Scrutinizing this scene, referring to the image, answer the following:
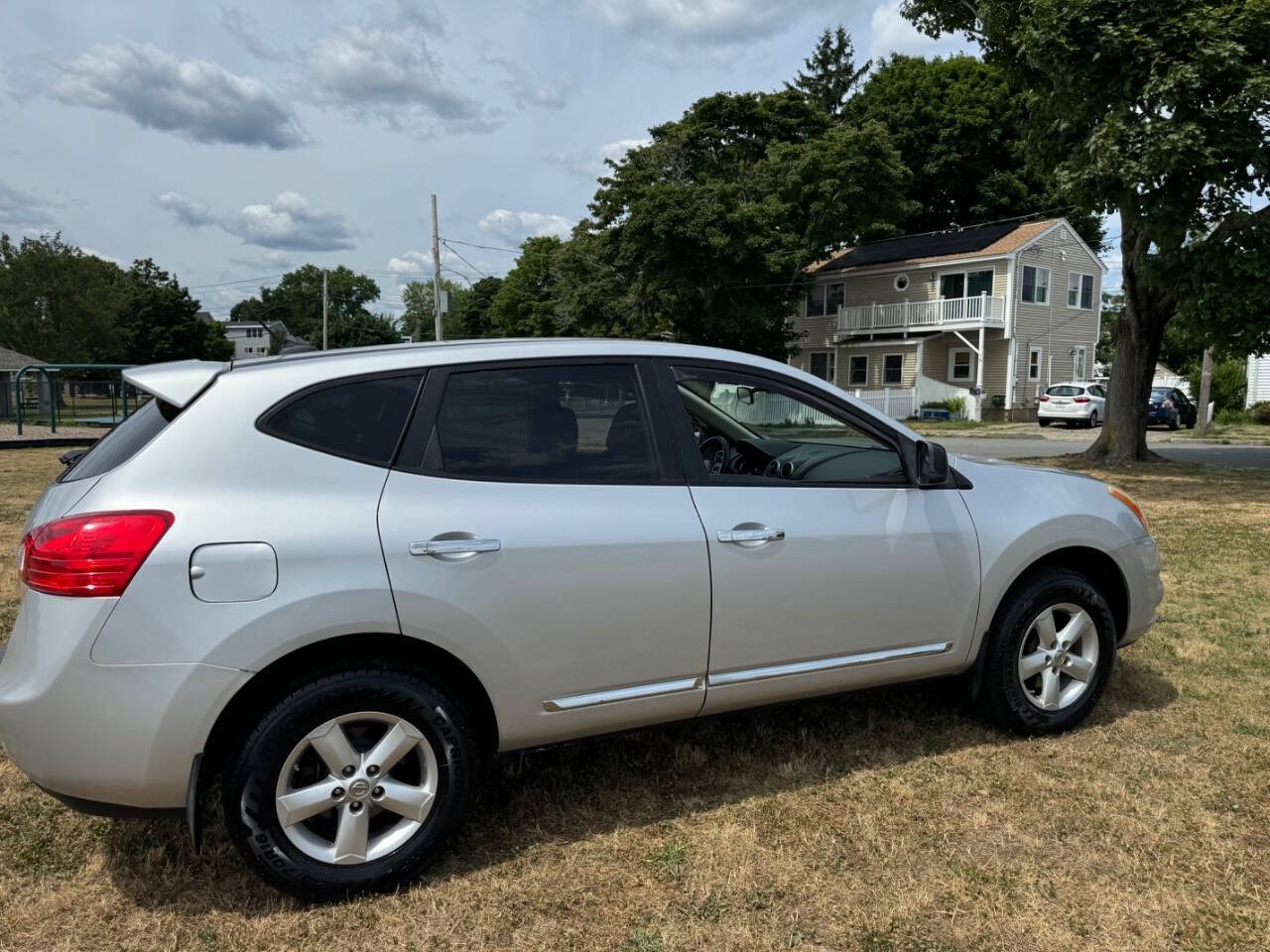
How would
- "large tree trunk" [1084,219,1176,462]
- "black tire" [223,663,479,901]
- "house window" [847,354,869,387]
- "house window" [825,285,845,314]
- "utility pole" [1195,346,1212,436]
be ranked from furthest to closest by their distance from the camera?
"house window" [825,285,845,314]
"house window" [847,354,869,387]
"utility pole" [1195,346,1212,436]
"large tree trunk" [1084,219,1176,462]
"black tire" [223,663,479,901]

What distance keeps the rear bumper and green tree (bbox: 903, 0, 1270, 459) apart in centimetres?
1206

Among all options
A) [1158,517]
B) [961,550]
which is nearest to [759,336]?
[1158,517]

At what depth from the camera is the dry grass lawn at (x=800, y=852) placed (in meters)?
2.72

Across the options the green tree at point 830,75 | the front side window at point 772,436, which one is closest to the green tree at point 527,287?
the green tree at point 830,75

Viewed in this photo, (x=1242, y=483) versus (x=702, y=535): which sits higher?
(x=702, y=535)

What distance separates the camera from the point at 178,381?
9.38 feet

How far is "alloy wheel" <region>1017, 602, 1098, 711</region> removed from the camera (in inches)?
155

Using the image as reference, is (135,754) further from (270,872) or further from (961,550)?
(961,550)

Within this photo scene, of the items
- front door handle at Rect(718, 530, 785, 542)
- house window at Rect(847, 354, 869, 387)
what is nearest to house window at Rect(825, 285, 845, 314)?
house window at Rect(847, 354, 869, 387)

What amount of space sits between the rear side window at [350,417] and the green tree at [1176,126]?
441 inches

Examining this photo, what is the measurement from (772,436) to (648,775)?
5.57 ft

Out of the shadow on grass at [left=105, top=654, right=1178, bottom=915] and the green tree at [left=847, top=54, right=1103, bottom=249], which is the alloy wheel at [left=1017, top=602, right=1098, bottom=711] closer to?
the shadow on grass at [left=105, top=654, right=1178, bottom=915]

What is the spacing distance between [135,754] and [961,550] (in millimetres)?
2936

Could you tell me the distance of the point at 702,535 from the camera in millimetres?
3199
